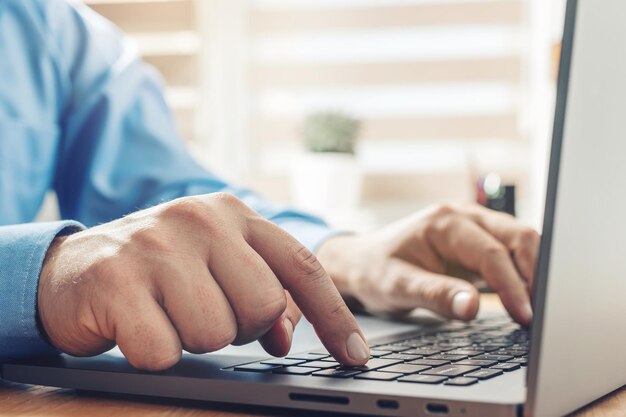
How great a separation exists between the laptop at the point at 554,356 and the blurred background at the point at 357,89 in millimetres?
1826

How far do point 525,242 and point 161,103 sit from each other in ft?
2.10

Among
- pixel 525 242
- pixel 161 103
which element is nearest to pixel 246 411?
pixel 525 242

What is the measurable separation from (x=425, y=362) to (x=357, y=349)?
42mm

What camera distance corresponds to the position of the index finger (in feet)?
1.50

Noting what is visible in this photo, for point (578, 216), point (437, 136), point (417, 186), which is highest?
point (578, 216)

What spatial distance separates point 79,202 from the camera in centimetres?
112

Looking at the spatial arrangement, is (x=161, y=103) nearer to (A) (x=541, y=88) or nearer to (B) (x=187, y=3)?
(A) (x=541, y=88)

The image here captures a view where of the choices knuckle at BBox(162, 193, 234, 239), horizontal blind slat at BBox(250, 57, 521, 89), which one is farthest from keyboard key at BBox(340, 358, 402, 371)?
horizontal blind slat at BBox(250, 57, 521, 89)

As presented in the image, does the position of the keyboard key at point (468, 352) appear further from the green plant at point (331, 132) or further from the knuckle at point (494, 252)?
the green plant at point (331, 132)

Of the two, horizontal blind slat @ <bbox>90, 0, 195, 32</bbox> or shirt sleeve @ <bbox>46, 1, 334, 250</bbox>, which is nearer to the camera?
shirt sleeve @ <bbox>46, 1, 334, 250</bbox>

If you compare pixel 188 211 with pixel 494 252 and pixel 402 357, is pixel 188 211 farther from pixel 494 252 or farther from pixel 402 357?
pixel 494 252

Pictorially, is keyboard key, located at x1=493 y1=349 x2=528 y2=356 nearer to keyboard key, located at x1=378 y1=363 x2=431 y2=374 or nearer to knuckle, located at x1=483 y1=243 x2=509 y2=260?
keyboard key, located at x1=378 y1=363 x2=431 y2=374

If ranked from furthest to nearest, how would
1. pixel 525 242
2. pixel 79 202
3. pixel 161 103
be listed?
pixel 161 103, pixel 79 202, pixel 525 242

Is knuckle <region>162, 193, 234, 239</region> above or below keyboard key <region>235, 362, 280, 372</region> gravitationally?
above
